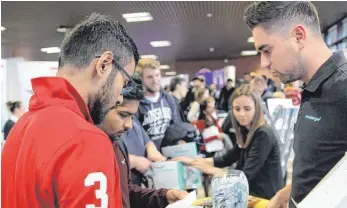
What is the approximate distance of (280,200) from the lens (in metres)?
1.60

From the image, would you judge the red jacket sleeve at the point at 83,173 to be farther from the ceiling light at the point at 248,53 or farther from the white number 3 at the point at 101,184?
the ceiling light at the point at 248,53

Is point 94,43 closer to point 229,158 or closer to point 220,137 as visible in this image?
point 229,158

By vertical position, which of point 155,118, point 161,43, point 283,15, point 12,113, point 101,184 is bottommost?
point 101,184

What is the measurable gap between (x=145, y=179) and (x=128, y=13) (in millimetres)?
8076

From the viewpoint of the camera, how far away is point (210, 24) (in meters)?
12.0

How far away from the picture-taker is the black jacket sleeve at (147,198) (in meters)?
1.67

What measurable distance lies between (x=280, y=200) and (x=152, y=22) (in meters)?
9.96

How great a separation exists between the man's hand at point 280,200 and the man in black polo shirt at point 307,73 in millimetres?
91

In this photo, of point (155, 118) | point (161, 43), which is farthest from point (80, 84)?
point (161, 43)

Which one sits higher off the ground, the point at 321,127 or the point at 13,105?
the point at 13,105

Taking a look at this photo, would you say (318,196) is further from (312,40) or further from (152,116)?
(152,116)

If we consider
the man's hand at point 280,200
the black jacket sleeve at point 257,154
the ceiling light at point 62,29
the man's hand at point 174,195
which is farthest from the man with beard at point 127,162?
the ceiling light at point 62,29

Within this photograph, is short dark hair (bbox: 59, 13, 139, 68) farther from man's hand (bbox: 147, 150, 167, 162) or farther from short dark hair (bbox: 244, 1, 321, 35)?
man's hand (bbox: 147, 150, 167, 162)

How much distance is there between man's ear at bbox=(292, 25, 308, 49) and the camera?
1439 millimetres
